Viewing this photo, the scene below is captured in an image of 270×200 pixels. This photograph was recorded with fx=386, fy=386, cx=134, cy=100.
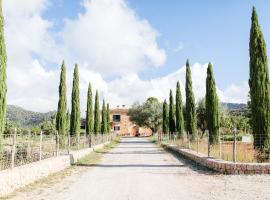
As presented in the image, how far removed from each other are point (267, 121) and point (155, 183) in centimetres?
719

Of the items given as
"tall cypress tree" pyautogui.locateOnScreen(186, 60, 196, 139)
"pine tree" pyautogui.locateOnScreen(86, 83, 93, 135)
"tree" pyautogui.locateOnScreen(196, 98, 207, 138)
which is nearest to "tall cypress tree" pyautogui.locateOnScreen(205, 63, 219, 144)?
"tall cypress tree" pyautogui.locateOnScreen(186, 60, 196, 139)

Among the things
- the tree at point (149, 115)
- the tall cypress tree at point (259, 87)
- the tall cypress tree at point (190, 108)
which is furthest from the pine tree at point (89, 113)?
the tree at point (149, 115)

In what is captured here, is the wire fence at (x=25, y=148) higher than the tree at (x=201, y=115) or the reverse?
the reverse

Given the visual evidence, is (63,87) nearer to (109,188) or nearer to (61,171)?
(61,171)

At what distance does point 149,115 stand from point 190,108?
50.3m

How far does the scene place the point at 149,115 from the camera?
278 feet

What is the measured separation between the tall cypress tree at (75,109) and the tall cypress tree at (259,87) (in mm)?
17075

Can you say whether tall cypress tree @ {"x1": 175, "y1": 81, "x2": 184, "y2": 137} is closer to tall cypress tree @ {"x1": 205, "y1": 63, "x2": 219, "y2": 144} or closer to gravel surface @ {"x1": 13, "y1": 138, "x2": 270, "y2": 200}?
tall cypress tree @ {"x1": 205, "y1": 63, "x2": 219, "y2": 144}

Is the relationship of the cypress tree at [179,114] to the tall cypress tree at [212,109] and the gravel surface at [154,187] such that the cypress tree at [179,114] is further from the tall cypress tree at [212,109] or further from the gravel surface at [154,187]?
the gravel surface at [154,187]

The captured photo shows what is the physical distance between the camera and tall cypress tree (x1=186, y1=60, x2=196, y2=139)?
33781 mm

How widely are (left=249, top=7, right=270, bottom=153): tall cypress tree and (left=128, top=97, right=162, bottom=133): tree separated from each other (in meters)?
65.7

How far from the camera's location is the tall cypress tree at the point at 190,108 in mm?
33781

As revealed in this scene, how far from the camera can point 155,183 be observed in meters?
12.0

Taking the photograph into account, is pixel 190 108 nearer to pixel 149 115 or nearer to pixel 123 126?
pixel 149 115
